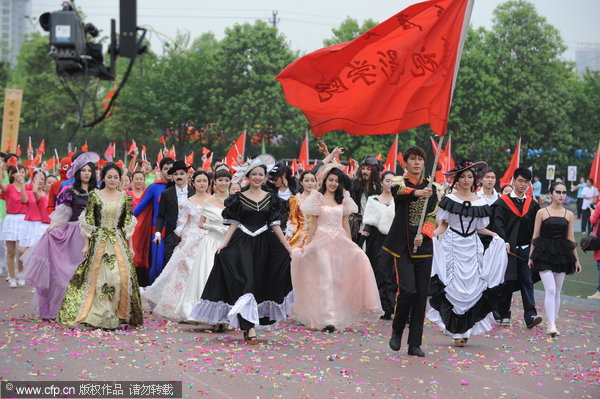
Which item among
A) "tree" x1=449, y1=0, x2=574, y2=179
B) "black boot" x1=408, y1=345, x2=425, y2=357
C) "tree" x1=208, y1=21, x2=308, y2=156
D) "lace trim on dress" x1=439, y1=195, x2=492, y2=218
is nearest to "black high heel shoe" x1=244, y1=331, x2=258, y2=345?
"black boot" x1=408, y1=345, x2=425, y2=357

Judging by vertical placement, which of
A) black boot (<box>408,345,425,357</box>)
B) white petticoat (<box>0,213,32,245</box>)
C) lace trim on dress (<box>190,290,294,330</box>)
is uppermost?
white petticoat (<box>0,213,32,245</box>)

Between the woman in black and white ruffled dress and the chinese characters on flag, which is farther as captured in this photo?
the chinese characters on flag

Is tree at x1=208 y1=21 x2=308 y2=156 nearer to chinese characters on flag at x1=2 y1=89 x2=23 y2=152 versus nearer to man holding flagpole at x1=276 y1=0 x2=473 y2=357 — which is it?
chinese characters on flag at x1=2 y1=89 x2=23 y2=152

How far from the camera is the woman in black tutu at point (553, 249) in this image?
36.3ft

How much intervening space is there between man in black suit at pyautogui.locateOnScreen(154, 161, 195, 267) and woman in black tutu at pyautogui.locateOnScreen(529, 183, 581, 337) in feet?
15.5

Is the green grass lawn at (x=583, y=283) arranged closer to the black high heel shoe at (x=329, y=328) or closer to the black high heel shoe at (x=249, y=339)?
the black high heel shoe at (x=329, y=328)

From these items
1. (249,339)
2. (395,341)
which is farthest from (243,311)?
(395,341)

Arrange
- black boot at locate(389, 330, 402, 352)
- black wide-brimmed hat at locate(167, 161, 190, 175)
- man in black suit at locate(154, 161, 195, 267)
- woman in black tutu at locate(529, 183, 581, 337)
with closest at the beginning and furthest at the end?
black boot at locate(389, 330, 402, 352) → woman in black tutu at locate(529, 183, 581, 337) → man in black suit at locate(154, 161, 195, 267) → black wide-brimmed hat at locate(167, 161, 190, 175)

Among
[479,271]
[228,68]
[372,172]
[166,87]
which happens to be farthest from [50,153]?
[479,271]

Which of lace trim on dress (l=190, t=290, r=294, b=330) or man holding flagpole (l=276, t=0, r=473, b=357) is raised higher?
man holding flagpole (l=276, t=0, r=473, b=357)

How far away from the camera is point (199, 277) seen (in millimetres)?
10992

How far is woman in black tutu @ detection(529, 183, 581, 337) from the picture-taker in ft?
36.3

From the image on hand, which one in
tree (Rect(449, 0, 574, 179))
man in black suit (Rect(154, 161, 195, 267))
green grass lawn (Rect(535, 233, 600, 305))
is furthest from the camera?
tree (Rect(449, 0, 574, 179))

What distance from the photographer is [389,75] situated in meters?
9.12
